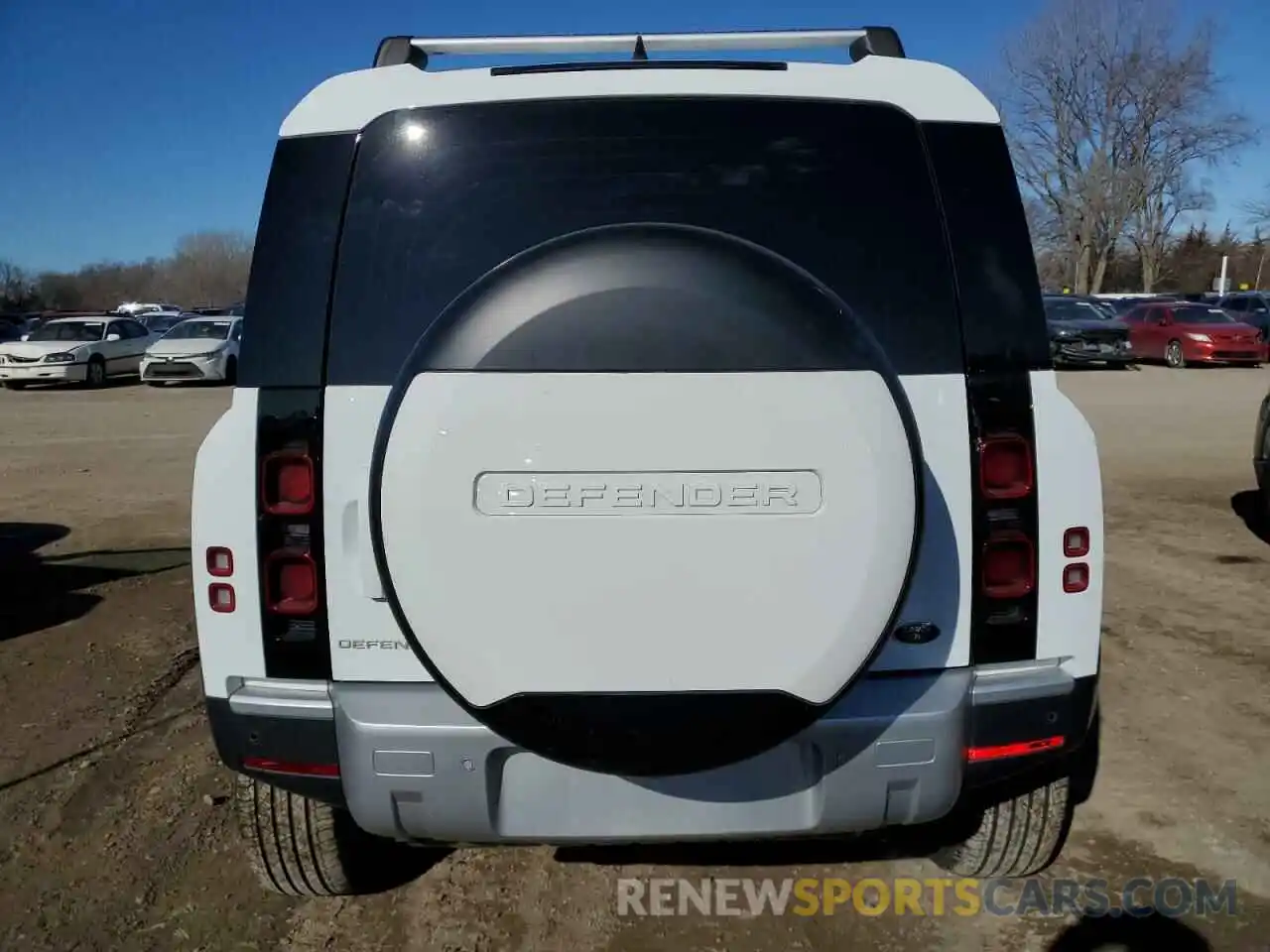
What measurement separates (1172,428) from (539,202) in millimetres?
13067

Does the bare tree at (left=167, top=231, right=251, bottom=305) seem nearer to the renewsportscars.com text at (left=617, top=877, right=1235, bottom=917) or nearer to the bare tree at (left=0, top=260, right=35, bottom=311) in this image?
the bare tree at (left=0, top=260, right=35, bottom=311)

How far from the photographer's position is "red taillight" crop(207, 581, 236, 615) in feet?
7.37

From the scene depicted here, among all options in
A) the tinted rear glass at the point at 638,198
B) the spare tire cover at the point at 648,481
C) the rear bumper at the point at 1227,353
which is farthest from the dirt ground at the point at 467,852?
the rear bumper at the point at 1227,353

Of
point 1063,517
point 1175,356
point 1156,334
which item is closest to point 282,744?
point 1063,517

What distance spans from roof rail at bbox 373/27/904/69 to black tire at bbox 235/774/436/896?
2.02 meters

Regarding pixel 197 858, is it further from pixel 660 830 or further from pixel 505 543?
pixel 505 543

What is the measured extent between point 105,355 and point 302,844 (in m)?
22.2

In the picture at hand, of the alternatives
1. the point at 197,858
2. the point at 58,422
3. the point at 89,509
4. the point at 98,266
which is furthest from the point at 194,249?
the point at 197,858

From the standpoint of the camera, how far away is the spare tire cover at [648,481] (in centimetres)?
187

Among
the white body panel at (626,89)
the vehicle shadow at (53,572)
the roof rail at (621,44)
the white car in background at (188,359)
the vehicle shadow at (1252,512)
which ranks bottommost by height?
the vehicle shadow at (1252,512)

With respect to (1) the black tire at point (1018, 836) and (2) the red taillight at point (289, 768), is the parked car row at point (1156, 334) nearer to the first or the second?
(1) the black tire at point (1018, 836)

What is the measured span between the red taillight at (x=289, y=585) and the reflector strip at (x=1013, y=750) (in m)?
1.52

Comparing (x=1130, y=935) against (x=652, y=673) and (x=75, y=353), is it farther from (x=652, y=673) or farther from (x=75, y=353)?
(x=75, y=353)

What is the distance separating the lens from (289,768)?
2.26m
